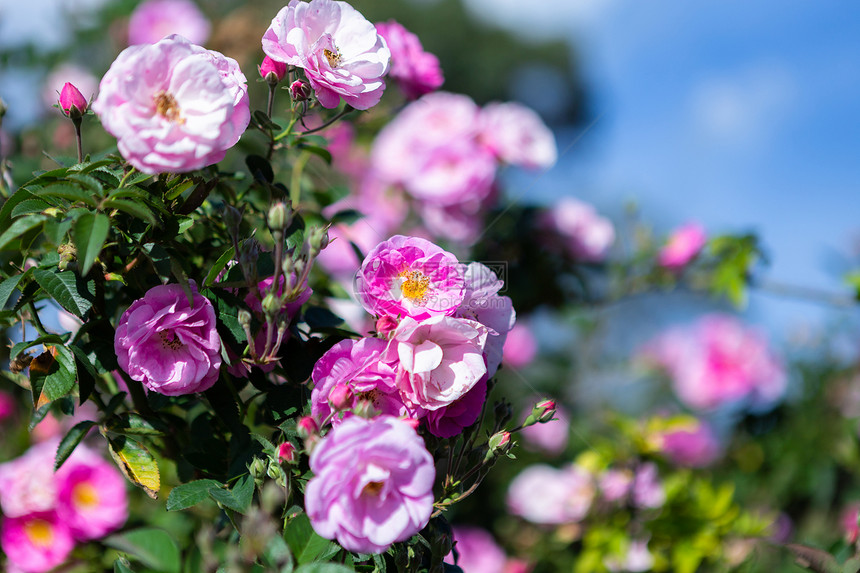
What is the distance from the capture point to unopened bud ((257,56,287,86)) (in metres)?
0.69

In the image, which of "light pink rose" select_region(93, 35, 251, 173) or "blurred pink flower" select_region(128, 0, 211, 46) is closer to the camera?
"light pink rose" select_region(93, 35, 251, 173)

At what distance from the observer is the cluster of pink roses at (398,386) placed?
1.63ft

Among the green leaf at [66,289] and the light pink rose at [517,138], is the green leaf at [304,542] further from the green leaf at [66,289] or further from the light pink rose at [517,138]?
the light pink rose at [517,138]

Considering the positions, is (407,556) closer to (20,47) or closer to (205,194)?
(205,194)

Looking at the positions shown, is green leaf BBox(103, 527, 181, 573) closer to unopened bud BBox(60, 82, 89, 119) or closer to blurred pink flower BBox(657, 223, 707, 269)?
unopened bud BBox(60, 82, 89, 119)

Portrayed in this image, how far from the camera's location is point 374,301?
630mm

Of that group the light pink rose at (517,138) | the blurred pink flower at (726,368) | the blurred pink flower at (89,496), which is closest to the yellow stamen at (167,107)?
the blurred pink flower at (89,496)

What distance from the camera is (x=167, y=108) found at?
0.54 m

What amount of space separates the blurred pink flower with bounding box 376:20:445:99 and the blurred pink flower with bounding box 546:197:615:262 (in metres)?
0.63

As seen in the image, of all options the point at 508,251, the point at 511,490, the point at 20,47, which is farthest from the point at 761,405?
the point at 20,47

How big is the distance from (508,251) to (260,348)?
95 centimetres

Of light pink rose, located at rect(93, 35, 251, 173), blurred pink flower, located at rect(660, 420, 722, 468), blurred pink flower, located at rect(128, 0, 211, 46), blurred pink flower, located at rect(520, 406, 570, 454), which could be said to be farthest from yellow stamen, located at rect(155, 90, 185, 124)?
blurred pink flower, located at rect(660, 420, 722, 468)

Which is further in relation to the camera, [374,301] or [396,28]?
[396,28]

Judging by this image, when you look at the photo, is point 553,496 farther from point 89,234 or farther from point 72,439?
point 89,234
